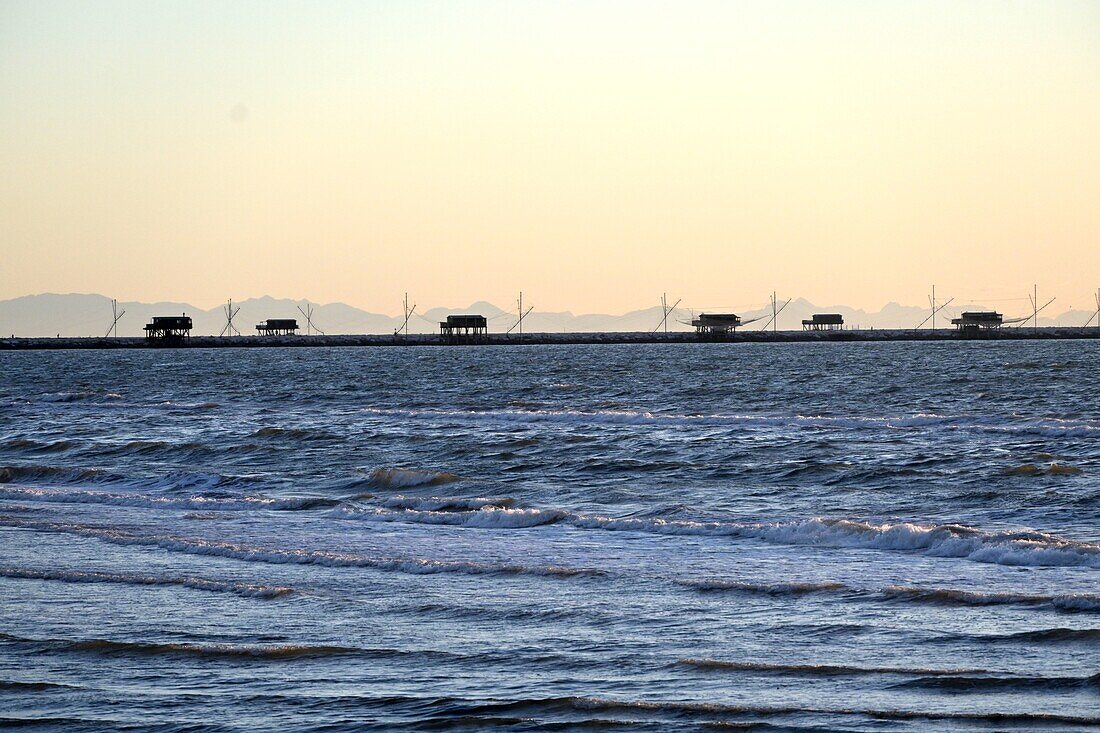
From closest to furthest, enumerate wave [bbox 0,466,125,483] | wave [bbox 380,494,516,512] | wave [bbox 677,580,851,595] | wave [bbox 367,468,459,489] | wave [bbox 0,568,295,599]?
wave [bbox 677,580,851,595]
wave [bbox 0,568,295,599]
wave [bbox 380,494,516,512]
wave [bbox 367,468,459,489]
wave [bbox 0,466,125,483]

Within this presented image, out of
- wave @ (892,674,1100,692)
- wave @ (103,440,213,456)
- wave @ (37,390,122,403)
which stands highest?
wave @ (37,390,122,403)

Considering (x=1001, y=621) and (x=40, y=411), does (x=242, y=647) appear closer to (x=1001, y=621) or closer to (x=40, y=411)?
(x=1001, y=621)

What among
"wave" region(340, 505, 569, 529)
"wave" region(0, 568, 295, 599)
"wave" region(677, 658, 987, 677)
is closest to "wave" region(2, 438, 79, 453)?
"wave" region(340, 505, 569, 529)

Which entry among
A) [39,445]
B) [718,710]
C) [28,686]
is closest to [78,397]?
[39,445]

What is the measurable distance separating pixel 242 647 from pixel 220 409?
43877 mm

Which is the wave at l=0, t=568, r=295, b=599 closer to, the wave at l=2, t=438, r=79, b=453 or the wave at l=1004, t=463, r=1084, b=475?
the wave at l=1004, t=463, r=1084, b=475

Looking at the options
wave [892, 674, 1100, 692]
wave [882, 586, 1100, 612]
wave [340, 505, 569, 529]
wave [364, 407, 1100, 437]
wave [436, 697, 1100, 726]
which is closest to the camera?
wave [436, 697, 1100, 726]

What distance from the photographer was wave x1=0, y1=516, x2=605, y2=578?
51.0 feet

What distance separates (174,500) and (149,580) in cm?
1005

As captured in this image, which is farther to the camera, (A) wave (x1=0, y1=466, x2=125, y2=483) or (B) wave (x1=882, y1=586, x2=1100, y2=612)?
(A) wave (x1=0, y1=466, x2=125, y2=483)

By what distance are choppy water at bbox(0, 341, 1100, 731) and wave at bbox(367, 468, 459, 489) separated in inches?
3.5

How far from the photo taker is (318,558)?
16.6m

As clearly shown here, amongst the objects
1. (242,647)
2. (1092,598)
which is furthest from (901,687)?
(242,647)

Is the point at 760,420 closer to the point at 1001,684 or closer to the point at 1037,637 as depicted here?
the point at 1037,637
